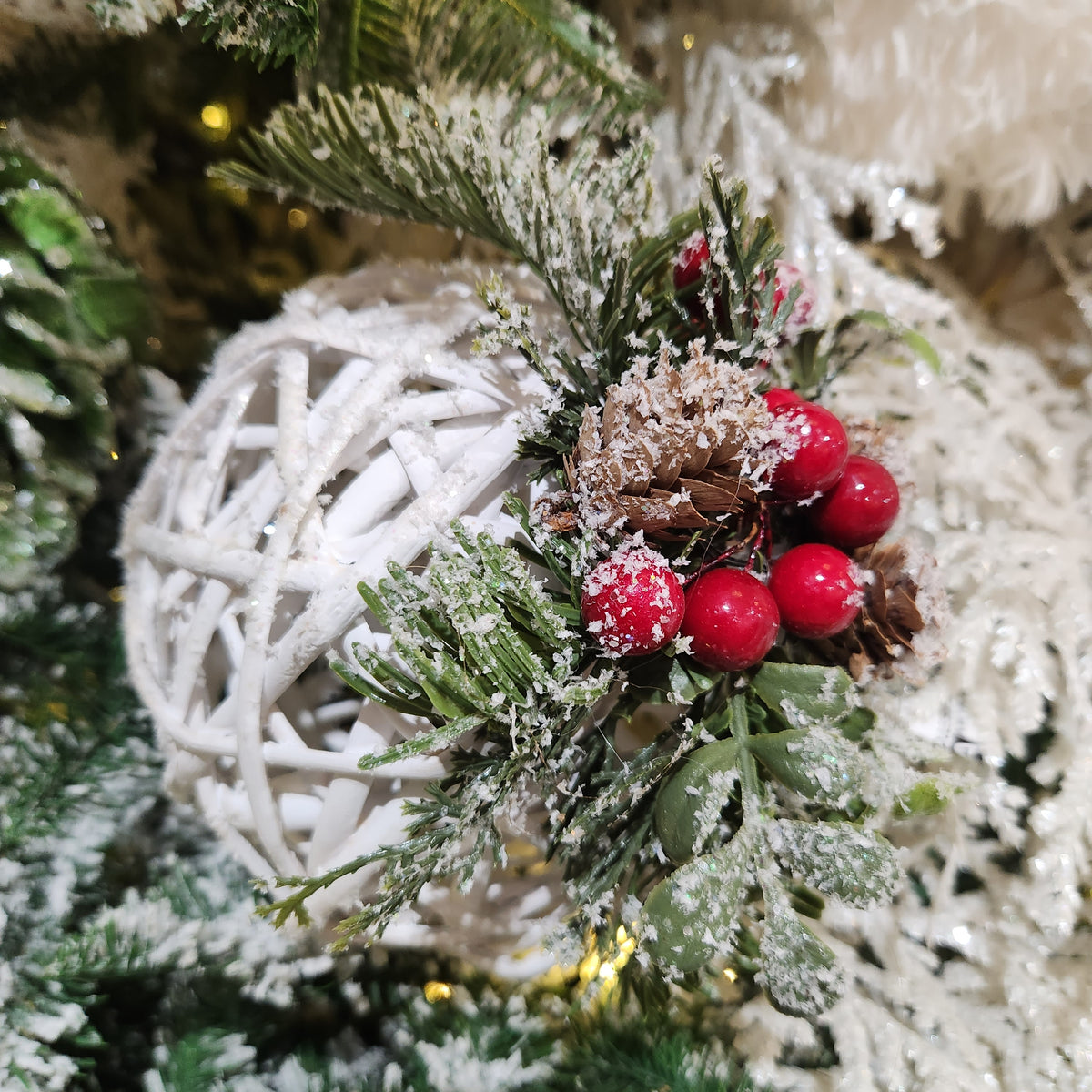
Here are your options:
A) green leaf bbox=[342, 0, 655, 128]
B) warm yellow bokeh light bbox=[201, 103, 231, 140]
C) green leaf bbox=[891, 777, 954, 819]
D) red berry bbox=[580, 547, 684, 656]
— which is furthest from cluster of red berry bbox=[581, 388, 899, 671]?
warm yellow bokeh light bbox=[201, 103, 231, 140]

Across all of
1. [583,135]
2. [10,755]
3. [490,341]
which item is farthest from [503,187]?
[10,755]

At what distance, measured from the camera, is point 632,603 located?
40 cm

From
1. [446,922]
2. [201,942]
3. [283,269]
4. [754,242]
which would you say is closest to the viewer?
[754,242]

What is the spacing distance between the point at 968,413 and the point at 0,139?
84cm

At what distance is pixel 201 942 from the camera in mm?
659

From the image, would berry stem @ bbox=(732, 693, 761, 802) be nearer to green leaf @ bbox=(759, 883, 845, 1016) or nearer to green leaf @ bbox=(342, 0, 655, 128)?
green leaf @ bbox=(759, 883, 845, 1016)

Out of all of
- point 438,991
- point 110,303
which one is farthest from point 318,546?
point 438,991

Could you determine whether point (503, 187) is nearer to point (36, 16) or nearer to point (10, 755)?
point (36, 16)

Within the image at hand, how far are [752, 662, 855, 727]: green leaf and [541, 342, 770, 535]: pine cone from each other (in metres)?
0.10

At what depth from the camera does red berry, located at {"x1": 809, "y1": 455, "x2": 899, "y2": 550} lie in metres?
0.47

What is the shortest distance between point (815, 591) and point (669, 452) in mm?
127

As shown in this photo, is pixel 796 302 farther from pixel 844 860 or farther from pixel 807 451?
pixel 844 860

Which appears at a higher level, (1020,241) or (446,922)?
(1020,241)

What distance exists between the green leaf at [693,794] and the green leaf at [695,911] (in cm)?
2
